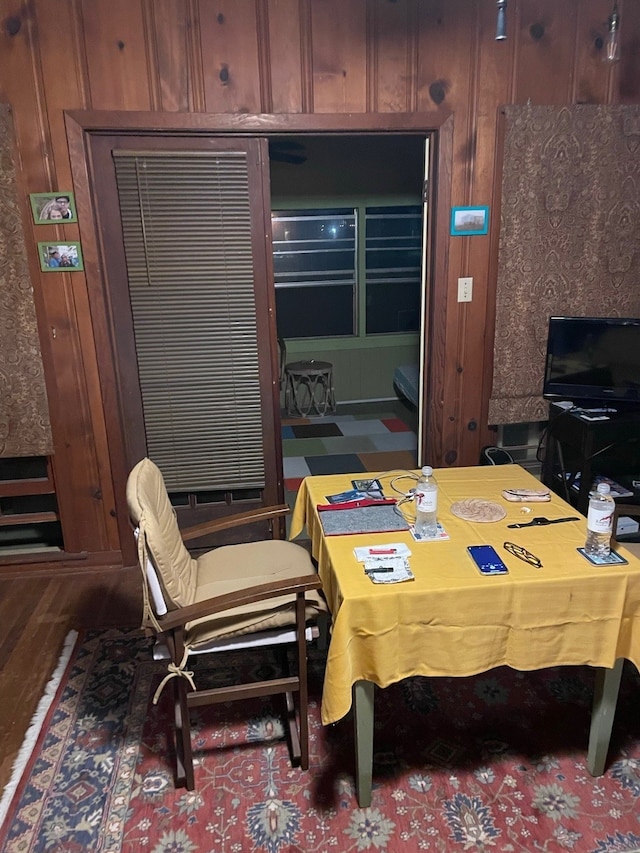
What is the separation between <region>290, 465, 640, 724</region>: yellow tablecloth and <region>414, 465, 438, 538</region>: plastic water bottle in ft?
0.50

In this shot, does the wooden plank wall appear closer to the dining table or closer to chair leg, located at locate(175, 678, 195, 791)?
chair leg, located at locate(175, 678, 195, 791)

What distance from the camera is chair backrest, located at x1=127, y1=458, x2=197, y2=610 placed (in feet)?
5.90

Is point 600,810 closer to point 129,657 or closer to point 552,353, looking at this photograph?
point 129,657

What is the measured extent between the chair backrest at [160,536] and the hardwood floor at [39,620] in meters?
0.84

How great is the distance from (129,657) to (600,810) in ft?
5.89

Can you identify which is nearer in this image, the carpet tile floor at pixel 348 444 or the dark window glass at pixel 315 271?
the carpet tile floor at pixel 348 444

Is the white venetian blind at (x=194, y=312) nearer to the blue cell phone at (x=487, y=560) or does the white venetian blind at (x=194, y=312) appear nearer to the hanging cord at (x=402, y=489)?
the hanging cord at (x=402, y=489)

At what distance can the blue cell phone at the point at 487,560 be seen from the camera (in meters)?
1.77

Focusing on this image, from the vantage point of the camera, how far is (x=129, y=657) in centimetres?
260

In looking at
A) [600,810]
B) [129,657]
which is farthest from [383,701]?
[129,657]

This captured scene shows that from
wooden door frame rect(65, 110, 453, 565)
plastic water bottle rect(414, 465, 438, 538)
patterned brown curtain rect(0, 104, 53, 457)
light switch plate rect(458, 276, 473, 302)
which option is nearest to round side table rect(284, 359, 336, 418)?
wooden door frame rect(65, 110, 453, 565)

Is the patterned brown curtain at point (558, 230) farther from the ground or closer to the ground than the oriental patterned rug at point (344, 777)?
farther from the ground

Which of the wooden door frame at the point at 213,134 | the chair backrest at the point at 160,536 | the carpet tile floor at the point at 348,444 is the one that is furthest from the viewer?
the carpet tile floor at the point at 348,444

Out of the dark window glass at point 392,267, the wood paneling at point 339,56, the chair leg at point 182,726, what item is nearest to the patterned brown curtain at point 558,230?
the wood paneling at point 339,56
